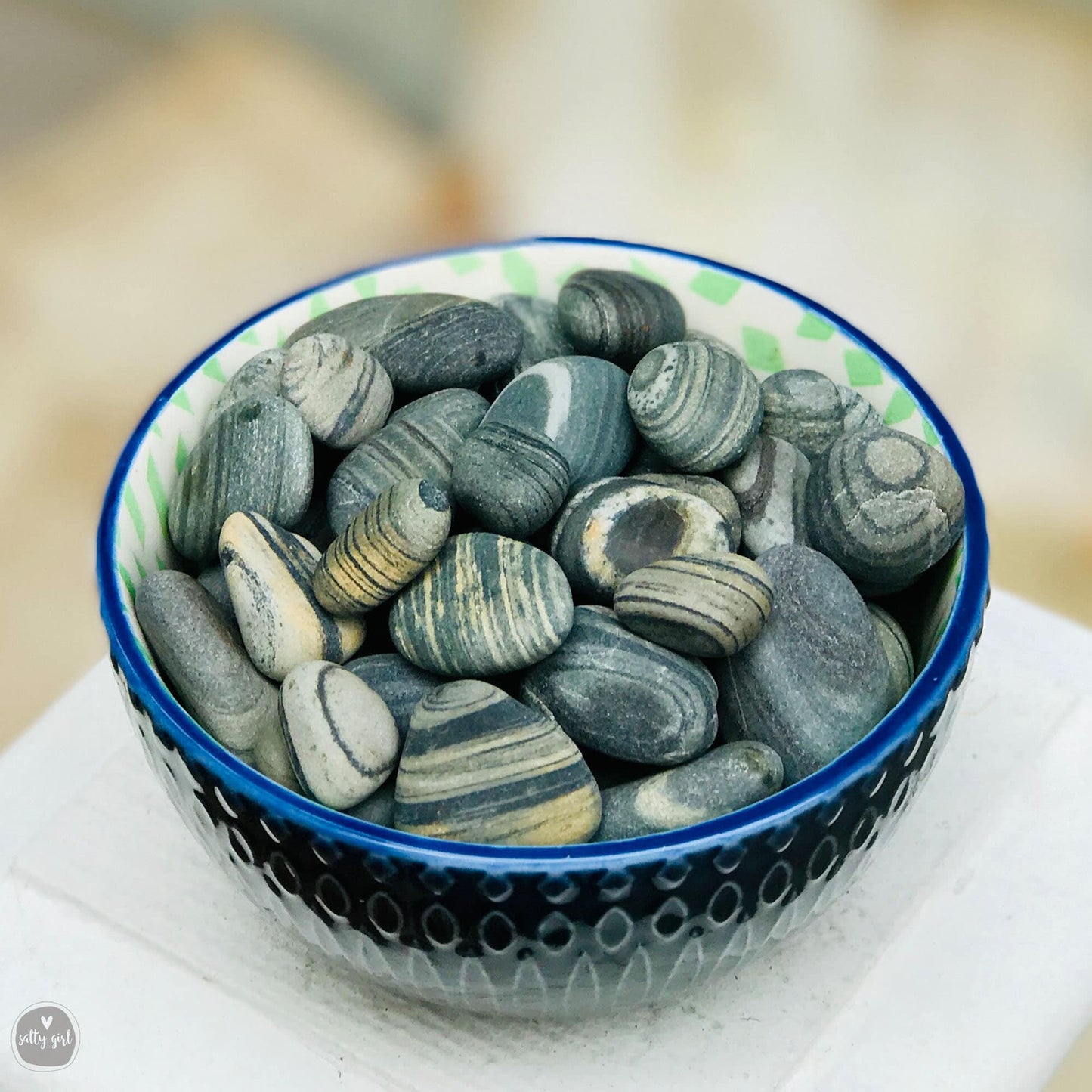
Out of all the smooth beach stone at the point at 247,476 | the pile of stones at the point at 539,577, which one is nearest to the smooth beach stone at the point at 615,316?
the pile of stones at the point at 539,577

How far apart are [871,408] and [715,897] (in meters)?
0.19

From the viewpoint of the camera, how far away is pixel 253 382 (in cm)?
44

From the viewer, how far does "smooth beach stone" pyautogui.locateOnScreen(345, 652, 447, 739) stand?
37 centimetres

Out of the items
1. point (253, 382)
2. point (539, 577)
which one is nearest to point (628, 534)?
point (539, 577)

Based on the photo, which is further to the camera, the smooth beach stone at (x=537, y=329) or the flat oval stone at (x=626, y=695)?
the smooth beach stone at (x=537, y=329)

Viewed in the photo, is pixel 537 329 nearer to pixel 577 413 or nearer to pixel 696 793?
pixel 577 413

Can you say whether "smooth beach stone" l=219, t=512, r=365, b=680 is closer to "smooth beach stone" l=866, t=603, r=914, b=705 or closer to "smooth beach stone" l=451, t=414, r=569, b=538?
"smooth beach stone" l=451, t=414, r=569, b=538

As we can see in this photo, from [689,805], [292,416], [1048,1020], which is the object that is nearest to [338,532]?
[292,416]

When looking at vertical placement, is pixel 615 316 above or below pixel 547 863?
above

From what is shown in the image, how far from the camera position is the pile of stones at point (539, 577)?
0.35 metres

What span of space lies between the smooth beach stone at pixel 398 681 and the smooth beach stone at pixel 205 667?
0.03 m

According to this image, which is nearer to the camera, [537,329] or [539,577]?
[539,577]

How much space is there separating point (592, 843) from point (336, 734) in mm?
73

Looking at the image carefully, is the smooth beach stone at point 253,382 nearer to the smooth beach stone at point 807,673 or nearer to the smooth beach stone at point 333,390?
the smooth beach stone at point 333,390
